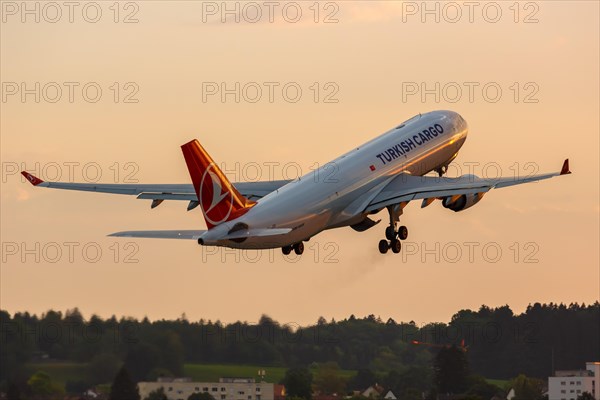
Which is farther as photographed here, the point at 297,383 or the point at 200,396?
the point at 297,383

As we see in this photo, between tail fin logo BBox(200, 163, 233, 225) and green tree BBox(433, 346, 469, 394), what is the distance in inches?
942

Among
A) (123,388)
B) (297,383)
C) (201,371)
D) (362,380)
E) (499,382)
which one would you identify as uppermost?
(499,382)

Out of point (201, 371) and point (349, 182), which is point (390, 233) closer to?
point (349, 182)

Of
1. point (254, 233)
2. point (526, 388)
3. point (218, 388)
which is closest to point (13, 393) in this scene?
point (218, 388)

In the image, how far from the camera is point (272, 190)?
11494 cm

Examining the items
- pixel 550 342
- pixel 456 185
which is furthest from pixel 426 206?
pixel 550 342

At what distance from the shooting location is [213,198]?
101 meters

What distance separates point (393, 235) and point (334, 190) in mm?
6849

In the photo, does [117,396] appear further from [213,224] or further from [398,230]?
[398,230]

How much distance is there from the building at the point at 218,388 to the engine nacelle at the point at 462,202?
1370cm

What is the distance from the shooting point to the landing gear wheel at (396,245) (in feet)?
374

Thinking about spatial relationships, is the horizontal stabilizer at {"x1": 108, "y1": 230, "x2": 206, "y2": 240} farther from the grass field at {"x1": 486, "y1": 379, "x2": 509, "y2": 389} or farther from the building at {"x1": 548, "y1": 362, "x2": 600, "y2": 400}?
the building at {"x1": 548, "y1": 362, "x2": 600, "y2": 400}

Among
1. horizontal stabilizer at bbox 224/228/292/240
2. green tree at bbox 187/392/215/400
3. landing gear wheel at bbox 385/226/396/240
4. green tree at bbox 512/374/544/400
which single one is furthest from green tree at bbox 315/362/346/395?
horizontal stabilizer at bbox 224/228/292/240

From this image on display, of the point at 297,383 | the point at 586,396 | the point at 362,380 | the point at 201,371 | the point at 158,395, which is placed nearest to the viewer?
the point at 158,395
